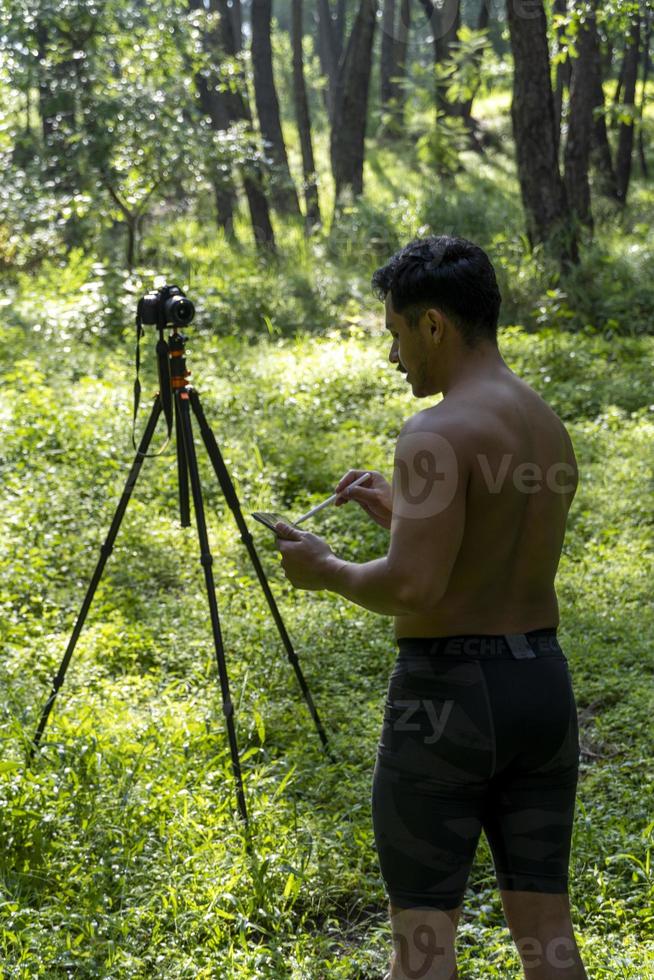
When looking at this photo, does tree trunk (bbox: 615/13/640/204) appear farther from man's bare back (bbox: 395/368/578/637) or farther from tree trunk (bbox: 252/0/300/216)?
man's bare back (bbox: 395/368/578/637)

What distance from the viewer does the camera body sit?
3.76m

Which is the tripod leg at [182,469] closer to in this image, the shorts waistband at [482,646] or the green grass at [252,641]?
the green grass at [252,641]

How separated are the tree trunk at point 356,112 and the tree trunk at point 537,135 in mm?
5156

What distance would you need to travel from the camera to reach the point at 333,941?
3.33 metres

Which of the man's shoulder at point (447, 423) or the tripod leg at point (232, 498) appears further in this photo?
the tripod leg at point (232, 498)

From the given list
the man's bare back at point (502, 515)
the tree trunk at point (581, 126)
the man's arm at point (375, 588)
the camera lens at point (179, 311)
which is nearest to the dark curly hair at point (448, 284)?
the man's bare back at point (502, 515)

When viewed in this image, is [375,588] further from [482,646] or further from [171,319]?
[171,319]

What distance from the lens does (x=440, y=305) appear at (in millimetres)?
2232

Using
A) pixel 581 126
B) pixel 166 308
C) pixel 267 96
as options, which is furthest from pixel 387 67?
pixel 166 308

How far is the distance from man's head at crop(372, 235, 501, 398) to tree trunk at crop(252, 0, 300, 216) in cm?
1359

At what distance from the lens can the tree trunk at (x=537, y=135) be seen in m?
10.2

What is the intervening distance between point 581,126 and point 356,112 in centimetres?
459

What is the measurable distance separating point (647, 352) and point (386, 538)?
3951 millimetres

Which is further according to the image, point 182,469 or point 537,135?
point 537,135
